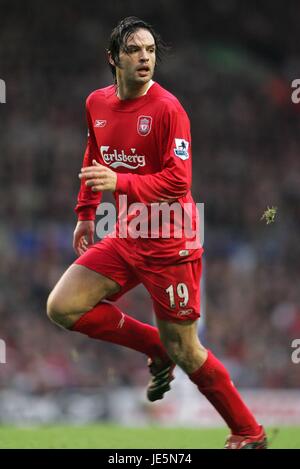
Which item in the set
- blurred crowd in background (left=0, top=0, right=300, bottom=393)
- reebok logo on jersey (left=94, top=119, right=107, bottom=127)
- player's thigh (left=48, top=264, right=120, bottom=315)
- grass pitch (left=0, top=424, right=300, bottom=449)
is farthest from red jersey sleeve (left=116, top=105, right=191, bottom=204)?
blurred crowd in background (left=0, top=0, right=300, bottom=393)

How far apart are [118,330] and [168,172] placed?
1153 millimetres

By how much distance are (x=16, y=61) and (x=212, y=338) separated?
612 cm

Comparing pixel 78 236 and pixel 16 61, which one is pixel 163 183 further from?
pixel 16 61

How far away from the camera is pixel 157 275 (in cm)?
580

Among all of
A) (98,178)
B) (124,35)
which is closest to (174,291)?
(98,178)

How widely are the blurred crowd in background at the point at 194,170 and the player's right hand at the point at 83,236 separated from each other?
5.82m

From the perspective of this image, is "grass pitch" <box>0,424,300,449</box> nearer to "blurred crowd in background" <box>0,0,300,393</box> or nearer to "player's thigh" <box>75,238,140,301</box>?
"player's thigh" <box>75,238,140,301</box>

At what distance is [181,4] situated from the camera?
1873 cm

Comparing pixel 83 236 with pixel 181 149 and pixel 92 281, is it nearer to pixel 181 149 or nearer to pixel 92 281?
pixel 92 281

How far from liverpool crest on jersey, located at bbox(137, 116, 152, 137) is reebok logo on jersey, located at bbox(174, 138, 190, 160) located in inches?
7.8

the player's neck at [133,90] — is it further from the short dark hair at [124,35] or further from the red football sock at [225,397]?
the red football sock at [225,397]

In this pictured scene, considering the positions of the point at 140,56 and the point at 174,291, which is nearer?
the point at 140,56

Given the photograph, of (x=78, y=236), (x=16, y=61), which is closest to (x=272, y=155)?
(x=16, y=61)

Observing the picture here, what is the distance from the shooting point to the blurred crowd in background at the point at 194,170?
1348 cm
